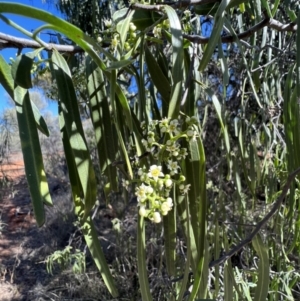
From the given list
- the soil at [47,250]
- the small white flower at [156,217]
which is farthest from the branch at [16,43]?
the soil at [47,250]

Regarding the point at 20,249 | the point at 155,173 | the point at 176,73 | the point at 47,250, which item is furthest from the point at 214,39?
the point at 20,249

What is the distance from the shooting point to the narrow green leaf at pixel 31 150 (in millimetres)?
359

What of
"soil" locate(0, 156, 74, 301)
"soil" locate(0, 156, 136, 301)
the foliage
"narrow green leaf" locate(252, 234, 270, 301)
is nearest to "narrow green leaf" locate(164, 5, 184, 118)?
"narrow green leaf" locate(252, 234, 270, 301)

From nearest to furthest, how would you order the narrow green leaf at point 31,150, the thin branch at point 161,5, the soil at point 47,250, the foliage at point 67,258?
the narrow green leaf at point 31,150 → the thin branch at point 161,5 → the foliage at point 67,258 → the soil at point 47,250

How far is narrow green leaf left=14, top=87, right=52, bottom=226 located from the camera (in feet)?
1.18

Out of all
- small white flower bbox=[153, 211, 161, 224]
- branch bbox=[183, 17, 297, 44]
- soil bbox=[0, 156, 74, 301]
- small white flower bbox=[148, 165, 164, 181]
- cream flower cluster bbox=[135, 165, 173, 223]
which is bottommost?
soil bbox=[0, 156, 74, 301]

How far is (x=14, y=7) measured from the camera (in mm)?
342

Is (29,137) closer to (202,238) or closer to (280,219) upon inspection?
(202,238)

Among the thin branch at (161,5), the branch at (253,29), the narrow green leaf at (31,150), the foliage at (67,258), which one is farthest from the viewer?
the foliage at (67,258)

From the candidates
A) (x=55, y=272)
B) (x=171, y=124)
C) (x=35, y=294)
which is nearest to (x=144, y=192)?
(x=171, y=124)

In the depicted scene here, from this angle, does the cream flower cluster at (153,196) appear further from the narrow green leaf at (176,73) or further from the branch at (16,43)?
the branch at (16,43)

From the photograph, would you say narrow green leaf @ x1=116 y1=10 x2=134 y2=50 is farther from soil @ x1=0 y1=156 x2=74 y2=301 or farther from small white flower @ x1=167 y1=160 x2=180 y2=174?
soil @ x1=0 y1=156 x2=74 y2=301

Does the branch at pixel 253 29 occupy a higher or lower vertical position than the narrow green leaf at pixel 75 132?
higher

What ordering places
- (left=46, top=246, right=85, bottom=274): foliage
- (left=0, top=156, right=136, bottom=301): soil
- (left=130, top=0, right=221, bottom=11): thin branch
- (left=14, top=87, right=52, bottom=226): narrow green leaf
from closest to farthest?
(left=14, top=87, right=52, bottom=226): narrow green leaf, (left=130, top=0, right=221, bottom=11): thin branch, (left=46, top=246, right=85, bottom=274): foliage, (left=0, top=156, right=136, bottom=301): soil
